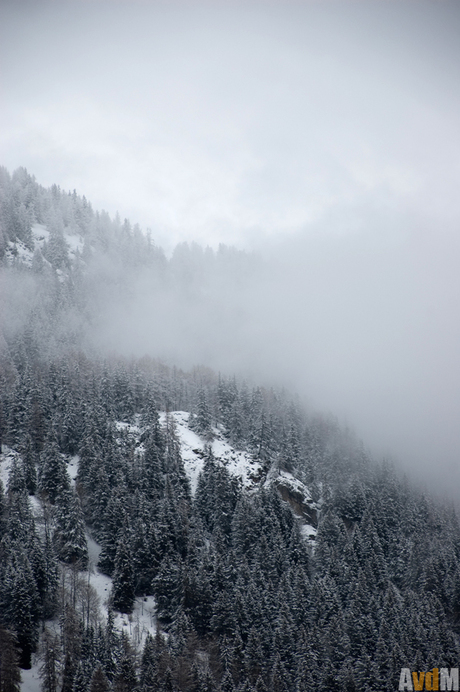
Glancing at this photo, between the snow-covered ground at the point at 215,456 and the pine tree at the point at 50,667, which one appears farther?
the snow-covered ground at the point at 215,456

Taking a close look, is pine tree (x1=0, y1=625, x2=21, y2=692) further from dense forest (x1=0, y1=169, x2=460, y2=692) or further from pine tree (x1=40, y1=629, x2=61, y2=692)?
pine tree (x1=40, y1=629, x2=61, y2=692)

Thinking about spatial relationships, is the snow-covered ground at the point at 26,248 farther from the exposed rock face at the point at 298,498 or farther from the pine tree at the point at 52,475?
the exposed rock face at the point at 298,498

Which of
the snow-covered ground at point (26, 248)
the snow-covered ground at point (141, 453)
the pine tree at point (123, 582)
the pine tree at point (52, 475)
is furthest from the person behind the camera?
the snow-covered ground at point (26, 248)

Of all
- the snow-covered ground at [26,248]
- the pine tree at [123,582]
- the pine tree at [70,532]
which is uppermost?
the snow-covered ground at [26,248]

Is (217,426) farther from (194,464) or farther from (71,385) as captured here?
(71,385)

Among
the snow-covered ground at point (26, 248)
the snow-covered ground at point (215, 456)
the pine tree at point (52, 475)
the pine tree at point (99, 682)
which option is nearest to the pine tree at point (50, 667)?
the pine tree at point (99, 682)

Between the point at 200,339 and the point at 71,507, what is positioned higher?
the point at 200,339

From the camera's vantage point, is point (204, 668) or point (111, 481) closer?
point (204, 668)

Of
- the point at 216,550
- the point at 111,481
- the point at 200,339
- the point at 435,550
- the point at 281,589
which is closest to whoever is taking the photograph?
the point at 281,589

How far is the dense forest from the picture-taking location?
57.6 meters

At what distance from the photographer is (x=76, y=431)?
3782 inches

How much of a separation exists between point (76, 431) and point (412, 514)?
79603 mm

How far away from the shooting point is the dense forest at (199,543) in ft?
189

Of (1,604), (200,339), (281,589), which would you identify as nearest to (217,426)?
(281,589)
